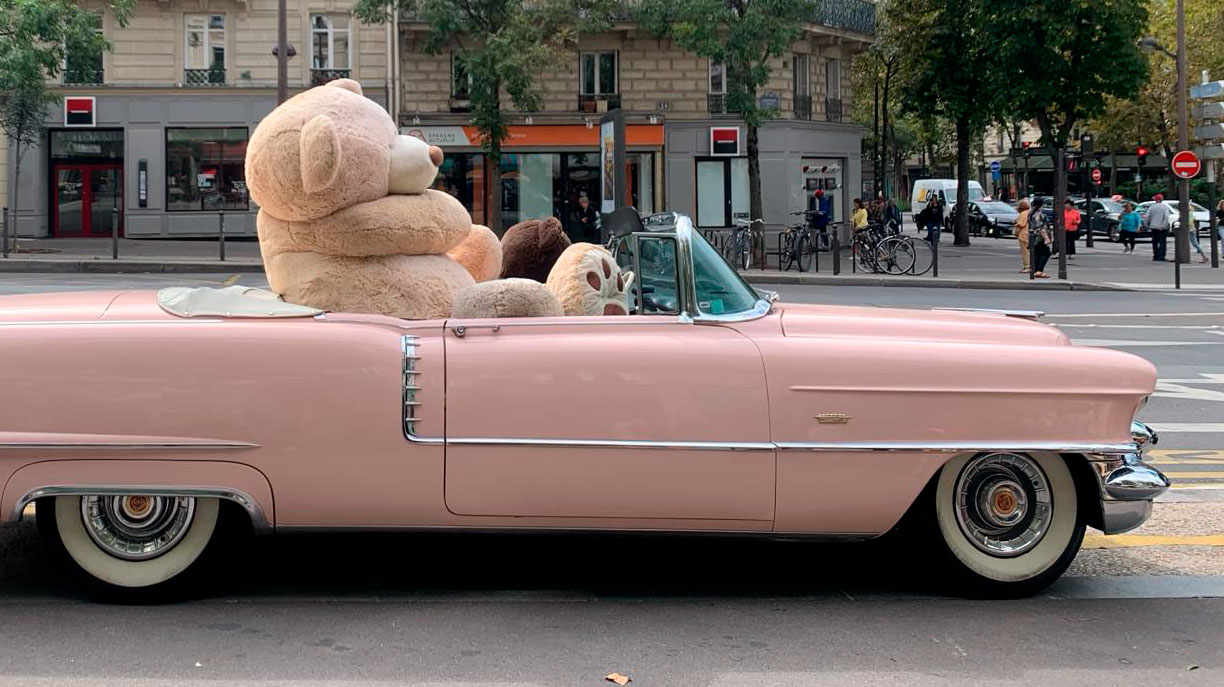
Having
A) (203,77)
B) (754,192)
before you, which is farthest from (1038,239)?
(203,77)

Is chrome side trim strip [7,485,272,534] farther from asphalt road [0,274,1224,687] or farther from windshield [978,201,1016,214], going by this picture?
windshield [978,201,1016,214]

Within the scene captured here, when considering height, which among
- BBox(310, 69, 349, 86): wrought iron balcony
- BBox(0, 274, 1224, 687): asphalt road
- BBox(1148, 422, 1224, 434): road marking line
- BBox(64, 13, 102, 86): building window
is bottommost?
BBox(0, 274, 1224, 687): asphalt road

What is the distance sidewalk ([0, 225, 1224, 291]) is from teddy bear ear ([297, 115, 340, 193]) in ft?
70.2

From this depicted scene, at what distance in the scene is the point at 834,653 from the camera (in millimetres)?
4398

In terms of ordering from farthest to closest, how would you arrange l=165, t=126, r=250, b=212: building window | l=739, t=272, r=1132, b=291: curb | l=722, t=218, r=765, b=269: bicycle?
l=165, t=126, r=250, b=212: building window → l=722, t=218, r=765, b=269: bicycle → l=739, t=272, r=1132, b=291: curb

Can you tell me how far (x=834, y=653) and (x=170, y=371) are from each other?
8.12 feet

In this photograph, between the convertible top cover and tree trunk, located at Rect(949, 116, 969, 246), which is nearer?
the convertible top cover

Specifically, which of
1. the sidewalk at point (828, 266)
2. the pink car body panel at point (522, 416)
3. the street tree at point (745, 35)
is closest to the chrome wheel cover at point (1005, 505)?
the pink car body panel at point (522, 416)

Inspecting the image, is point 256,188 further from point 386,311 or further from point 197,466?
point 197,466

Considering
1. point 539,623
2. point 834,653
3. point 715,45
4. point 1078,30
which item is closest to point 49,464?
point 539,623

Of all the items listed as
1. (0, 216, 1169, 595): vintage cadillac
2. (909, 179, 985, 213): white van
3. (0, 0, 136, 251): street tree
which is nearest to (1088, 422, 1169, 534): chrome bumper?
(0, 216, 1169, 595): vintage cadillac

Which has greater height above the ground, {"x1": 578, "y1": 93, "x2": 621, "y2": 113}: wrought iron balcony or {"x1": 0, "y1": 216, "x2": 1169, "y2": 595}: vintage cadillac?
{"x1": 578, "y1": 93, "x2": 621, "y2": 113}: wrought iron balcony

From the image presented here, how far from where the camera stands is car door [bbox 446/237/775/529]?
467 centimetres

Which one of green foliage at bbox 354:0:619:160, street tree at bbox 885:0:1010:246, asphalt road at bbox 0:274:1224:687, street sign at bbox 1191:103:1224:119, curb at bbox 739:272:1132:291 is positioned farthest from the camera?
street tree at bbox 885:0:1010:246
